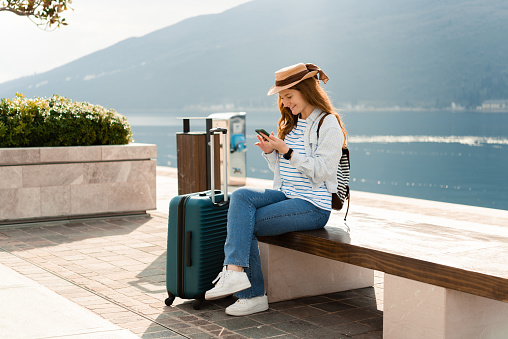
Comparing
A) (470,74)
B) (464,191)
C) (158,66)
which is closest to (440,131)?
(470,74)

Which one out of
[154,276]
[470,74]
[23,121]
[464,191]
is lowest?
[464,191]

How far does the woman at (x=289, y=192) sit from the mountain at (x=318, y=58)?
142 meters

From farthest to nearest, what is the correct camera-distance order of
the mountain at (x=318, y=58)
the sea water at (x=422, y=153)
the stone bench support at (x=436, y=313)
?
the mountain at (x=318, y=58), the sea water at (x=422, y=153), the stone bench support at (x=436, y=313)

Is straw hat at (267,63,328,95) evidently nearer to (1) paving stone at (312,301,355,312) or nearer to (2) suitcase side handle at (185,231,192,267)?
(2) suitcase side handle at (185,231,192,267)

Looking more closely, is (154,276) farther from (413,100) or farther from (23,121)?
(413,100)

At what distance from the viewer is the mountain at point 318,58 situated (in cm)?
14388

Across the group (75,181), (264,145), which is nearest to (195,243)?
(264,145)

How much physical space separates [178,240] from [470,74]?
475ft

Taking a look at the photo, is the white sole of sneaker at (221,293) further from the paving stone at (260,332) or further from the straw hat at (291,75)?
the straw hat at (291,75)

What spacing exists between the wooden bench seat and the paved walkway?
461 millimetres

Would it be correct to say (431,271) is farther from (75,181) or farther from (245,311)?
(75,181)

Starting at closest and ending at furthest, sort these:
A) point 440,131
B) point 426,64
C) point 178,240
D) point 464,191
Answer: point 178,240 < point 464,191 < point 440,131 < point 426,64

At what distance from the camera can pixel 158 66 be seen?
170750mm

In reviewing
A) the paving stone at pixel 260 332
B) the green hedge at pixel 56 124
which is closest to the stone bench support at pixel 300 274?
the paving stone at pixel 260 332
